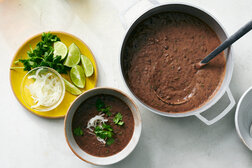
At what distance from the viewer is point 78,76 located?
232 cm

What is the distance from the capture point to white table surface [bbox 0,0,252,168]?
7.97 ft

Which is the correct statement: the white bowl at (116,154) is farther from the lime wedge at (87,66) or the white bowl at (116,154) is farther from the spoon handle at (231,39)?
the spoon handle at (231,39)

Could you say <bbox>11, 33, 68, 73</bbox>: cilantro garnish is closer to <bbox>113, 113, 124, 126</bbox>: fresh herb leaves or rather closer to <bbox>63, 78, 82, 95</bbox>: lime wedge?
<bbox>63, 78, 82, 95</bbox>: lime wedge

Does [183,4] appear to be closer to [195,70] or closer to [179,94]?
[195,70]

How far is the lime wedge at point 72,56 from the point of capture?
2326mm

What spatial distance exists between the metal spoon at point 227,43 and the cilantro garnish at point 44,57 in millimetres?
1211

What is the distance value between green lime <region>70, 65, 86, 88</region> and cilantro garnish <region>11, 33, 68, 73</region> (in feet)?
0.27

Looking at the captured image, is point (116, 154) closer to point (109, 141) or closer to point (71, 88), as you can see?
point (109, 141)

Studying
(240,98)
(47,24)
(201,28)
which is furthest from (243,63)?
(47,24)

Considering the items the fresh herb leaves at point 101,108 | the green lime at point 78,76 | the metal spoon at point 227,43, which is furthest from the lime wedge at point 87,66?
the metal spoon at point 227,43

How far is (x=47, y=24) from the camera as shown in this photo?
2455 millimetres

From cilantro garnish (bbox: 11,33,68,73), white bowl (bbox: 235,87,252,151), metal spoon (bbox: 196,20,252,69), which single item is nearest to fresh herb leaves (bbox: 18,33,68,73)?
cilantro garnish (bbox: 11,33,68,73)

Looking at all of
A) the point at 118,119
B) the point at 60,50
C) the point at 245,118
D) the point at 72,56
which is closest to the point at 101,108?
the point at 118,119

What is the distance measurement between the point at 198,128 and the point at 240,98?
465mm
